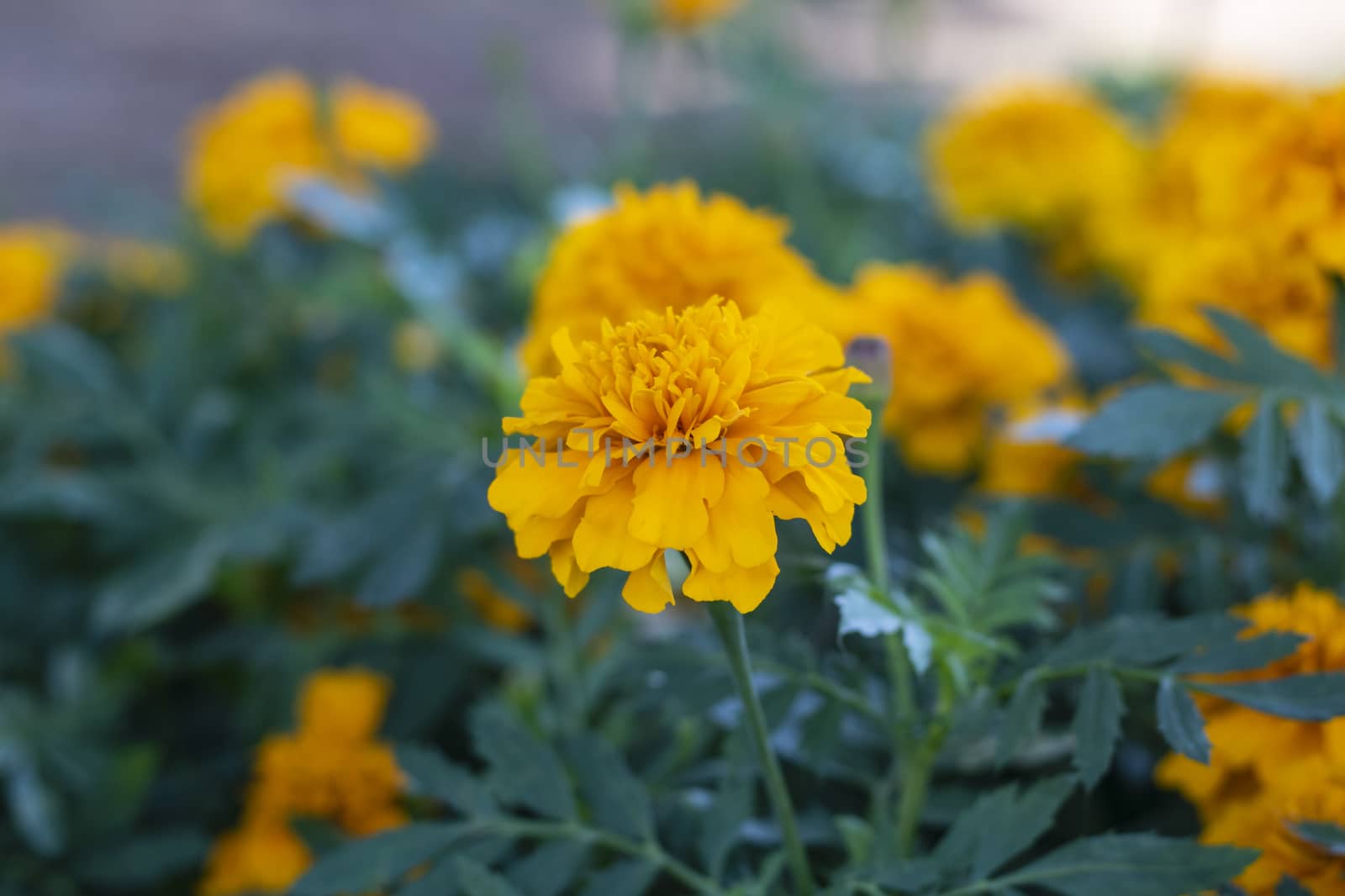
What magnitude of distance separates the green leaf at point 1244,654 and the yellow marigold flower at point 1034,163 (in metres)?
1.05

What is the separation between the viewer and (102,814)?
0.98 metres

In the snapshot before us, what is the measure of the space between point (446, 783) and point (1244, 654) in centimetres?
47

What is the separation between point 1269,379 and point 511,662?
659mm

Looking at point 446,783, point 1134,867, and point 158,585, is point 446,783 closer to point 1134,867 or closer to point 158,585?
point 1134,867

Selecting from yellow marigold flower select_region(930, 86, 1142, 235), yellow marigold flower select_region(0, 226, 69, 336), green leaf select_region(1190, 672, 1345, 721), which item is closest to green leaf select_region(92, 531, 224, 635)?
yellow marigold flower select_region(0, 226, 69, 336)

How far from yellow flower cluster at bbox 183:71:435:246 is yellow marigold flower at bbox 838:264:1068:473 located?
2.48 ft

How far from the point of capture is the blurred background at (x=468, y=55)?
283cm

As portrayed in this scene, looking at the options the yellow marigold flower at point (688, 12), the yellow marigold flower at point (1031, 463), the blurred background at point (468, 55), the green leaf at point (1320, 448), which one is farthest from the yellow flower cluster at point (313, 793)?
the blurred background at point (468, 55)

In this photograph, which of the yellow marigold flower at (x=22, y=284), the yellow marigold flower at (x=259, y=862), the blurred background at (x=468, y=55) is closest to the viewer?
the yellow marigold flower at (x=259, y=862)

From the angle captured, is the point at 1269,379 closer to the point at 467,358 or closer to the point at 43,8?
the point at 467,358

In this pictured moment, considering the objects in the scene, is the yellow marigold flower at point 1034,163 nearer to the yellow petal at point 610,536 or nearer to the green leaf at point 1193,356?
the green leaf at point 1193,356

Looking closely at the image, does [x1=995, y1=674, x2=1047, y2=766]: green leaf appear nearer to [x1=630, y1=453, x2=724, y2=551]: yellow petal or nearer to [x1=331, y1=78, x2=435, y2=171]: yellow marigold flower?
[x1=630, y1=453, x2=724, y2=551]: yellow petal

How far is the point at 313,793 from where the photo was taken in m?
0.91

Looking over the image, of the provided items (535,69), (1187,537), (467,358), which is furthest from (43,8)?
(1187,537)
